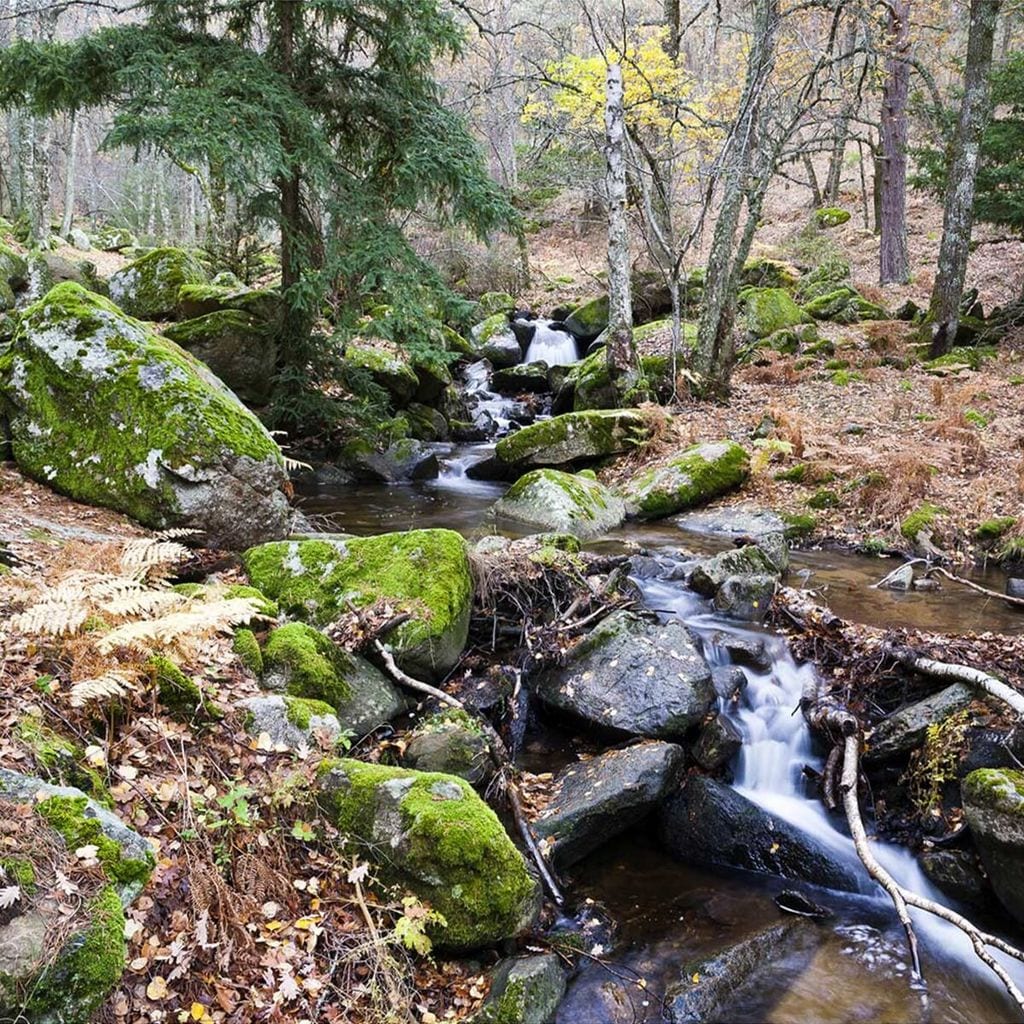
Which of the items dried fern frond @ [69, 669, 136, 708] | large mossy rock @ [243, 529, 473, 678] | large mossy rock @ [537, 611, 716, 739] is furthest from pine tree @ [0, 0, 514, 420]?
dried fern frond @ [69, 669, 136, 708]

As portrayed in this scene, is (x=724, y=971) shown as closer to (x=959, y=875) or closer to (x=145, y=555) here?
(x=959, y=875)

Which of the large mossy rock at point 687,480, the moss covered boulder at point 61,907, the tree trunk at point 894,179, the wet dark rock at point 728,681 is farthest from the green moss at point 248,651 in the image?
the tree trunk at point 894,179

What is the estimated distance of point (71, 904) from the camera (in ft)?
8.60

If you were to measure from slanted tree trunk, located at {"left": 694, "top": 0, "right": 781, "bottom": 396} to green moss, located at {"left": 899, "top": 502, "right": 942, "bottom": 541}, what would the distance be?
238 inches

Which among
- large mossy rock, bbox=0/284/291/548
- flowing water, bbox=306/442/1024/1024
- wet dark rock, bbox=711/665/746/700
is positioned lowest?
flowing water, bbox=306/442/1024/1024

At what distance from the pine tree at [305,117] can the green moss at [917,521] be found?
722 centimetres

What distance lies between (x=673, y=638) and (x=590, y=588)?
107 centimetres

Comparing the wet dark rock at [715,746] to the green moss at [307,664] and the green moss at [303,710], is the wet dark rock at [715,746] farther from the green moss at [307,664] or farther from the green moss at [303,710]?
the green moss at [303,710]

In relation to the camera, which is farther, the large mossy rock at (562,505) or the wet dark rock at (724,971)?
the large mossy rock at (562,505)

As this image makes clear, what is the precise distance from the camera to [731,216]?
46.2 feet

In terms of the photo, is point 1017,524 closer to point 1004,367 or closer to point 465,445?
point 1004,367

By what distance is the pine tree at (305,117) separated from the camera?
10070 millimetres

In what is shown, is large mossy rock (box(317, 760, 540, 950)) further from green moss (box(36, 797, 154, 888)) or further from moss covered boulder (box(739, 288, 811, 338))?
moss covered boulder (box(739, 288, 811, 338))

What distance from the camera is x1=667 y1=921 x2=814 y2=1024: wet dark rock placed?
390cm
